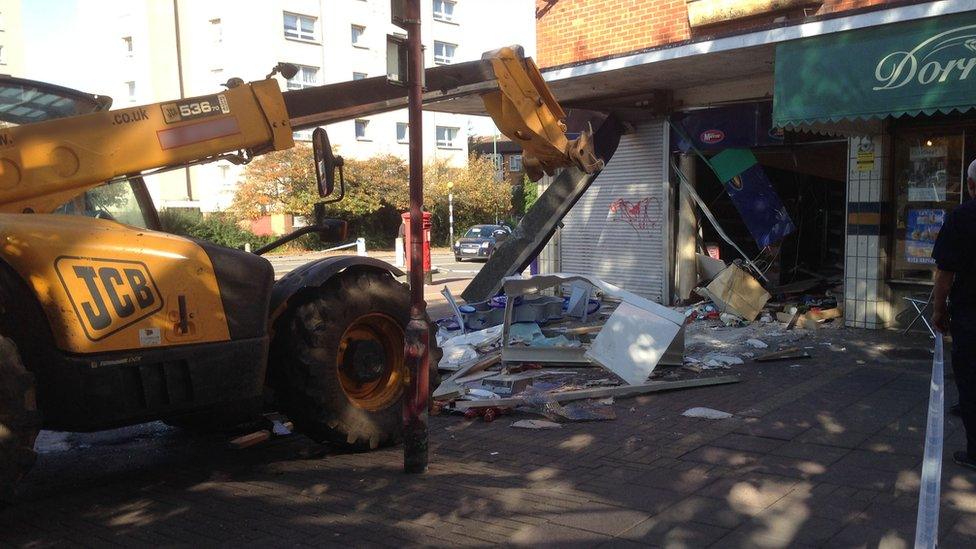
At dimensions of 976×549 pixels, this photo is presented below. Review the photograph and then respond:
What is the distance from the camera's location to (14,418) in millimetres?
3902

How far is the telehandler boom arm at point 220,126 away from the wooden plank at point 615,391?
2.25m

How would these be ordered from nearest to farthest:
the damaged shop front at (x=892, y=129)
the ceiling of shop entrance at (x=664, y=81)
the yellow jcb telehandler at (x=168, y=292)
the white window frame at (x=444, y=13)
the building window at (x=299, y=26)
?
1. the yellow jcb telehandler at (x=168, y=292)
2. the damaged shop front at (x=892, y=129)
3. the ceiling of shop entrance at (x=664, y=81)
4. the building window at (x=299, y=26)
5. the white window frame at (x=444, y=13)

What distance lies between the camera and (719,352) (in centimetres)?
951

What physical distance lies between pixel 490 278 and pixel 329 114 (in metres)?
5.27

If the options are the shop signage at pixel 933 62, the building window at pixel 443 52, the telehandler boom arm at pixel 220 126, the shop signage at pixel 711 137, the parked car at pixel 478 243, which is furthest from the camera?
the building window at pixel 443 52

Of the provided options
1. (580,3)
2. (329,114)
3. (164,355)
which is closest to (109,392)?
(164,355)

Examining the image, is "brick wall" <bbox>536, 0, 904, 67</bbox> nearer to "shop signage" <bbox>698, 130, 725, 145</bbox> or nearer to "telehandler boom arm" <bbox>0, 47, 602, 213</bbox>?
"shop signage" <bbox>698, 130, 725, 145</bbox>

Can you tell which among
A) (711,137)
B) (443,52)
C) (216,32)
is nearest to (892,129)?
(711,137)

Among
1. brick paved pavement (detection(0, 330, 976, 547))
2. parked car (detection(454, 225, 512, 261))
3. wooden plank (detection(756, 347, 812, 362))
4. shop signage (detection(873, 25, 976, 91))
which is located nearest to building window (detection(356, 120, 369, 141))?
parked car (detection(454, 225, 512, 261))

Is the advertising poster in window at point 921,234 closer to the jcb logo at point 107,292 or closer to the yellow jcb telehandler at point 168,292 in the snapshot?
the yellow jcb telehandler at point 168,292

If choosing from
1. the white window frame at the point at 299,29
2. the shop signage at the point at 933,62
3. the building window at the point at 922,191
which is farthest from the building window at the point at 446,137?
the shop signage at the point at 933,62

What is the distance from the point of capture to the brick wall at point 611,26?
11156 mm

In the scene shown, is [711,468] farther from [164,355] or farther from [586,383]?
[164,355]

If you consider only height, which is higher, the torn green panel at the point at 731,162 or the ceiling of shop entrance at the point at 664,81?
the ceiling of shop entrance at the point at 664,81
